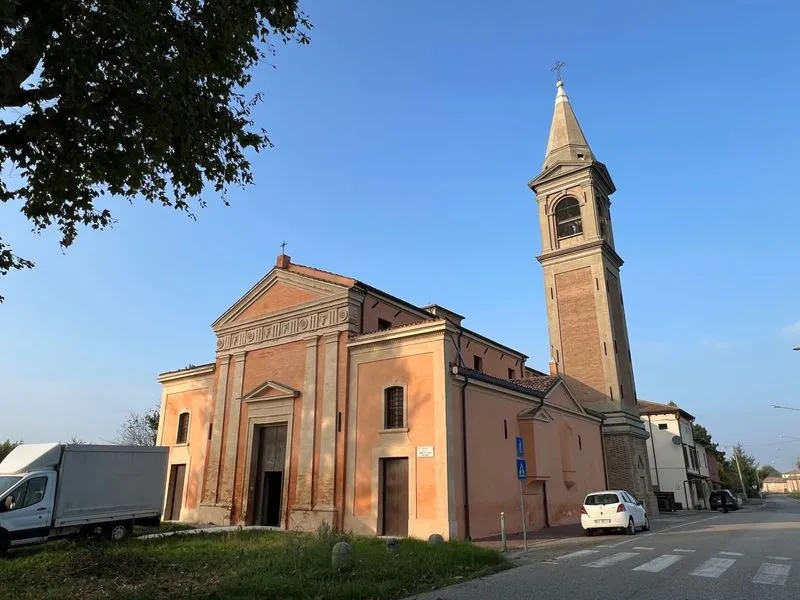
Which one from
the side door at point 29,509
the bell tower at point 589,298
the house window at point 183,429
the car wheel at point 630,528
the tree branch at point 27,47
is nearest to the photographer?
the tree branch at point 27,47

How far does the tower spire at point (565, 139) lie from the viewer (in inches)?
1428

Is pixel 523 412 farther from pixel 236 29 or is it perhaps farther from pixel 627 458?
pixel 236 29

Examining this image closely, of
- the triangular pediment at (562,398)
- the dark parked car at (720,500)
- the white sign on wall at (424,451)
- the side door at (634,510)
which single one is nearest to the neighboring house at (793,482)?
the dark parked car at (720,500)

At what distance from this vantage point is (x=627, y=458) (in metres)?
29.7

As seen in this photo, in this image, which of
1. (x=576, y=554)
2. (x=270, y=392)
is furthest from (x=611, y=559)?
(x=270, y=392)

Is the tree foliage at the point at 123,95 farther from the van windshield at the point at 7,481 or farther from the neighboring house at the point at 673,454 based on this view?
the neighboring house at the point at 673,454

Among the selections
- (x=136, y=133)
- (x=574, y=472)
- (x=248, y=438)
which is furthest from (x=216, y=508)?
(x=136, y=133)

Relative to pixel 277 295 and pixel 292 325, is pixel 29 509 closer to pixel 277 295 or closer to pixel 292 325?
pixel 292 325

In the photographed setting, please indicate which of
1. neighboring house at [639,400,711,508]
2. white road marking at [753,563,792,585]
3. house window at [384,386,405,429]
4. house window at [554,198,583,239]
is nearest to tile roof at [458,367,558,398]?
house window at [384,386,405,429]

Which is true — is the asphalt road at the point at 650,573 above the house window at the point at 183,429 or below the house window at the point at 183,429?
below

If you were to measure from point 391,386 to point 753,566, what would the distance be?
1133 centimetres

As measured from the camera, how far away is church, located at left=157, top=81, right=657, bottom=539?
58.4 ft

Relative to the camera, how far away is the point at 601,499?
18.9m

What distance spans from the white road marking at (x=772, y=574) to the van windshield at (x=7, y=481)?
18.1 meters
